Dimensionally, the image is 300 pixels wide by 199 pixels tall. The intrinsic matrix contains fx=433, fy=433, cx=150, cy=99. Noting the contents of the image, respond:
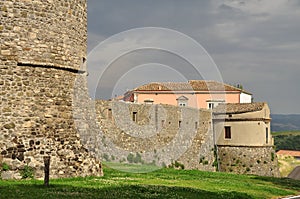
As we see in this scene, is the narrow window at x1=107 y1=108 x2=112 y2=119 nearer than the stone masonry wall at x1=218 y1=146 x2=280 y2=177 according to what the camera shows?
Yes

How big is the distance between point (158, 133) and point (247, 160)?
10.6 metres

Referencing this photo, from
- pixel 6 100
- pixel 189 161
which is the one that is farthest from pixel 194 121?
pixel 6 100

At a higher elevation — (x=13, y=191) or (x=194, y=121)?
(x=194, y=121)

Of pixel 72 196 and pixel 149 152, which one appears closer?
pixel 72 196

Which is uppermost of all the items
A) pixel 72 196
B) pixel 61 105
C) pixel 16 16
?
pixel 16 16

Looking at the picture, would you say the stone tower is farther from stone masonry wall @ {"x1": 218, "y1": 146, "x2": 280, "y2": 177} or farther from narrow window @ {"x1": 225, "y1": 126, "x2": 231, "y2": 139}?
narrow window @ {"x1": 225, "y1": 126, "x2": 231, "y2": 139}

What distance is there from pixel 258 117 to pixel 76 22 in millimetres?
24520

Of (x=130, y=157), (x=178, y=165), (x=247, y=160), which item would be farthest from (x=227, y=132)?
(x=130, y=157)

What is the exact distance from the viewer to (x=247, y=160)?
38.0 metres

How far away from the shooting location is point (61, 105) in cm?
1655

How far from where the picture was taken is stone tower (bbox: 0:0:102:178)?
15.3m

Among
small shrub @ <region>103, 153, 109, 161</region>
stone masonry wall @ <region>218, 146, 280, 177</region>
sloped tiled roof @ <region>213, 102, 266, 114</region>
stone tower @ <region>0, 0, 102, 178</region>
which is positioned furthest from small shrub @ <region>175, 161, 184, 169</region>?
stone tower @ <region>0, 0, 102, 178</region>

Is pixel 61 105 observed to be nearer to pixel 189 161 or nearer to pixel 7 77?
pixel 7 77

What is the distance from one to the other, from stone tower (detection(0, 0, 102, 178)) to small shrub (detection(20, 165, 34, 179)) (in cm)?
14
